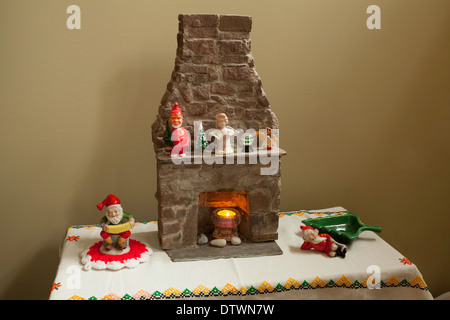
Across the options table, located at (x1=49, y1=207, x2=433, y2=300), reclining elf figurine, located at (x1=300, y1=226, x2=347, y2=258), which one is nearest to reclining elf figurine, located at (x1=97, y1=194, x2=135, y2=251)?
table, located at (x1=49, y1=207, x2=433, y2=300)

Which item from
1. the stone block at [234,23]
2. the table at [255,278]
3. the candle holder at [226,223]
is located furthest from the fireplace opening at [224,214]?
the stone block at [234,23]

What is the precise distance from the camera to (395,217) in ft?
12.8

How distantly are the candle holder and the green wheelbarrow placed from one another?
0.54 m

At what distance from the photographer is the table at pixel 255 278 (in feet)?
8.13

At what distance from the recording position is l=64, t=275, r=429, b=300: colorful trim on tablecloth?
2438mm

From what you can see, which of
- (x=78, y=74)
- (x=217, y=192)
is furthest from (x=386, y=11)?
(x=78, y=74)

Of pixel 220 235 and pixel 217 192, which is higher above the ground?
pixel 217 192

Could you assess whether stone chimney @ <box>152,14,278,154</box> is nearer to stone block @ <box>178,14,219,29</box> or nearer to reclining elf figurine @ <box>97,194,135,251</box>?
stone block @ <box>178,14,219,29</box>

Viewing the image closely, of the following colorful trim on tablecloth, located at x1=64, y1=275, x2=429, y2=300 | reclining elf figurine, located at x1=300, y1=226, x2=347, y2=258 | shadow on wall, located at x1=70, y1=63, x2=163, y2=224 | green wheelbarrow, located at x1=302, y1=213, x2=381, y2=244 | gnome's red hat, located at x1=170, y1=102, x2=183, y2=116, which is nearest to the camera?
colorful trim on tablecloth, located at x1=64, y1=275, x2=429, y2=300

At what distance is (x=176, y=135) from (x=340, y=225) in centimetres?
142

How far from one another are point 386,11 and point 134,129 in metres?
2.11

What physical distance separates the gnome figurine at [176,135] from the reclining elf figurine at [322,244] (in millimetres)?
925

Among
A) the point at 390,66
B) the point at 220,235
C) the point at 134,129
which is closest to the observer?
the point at 220,235
